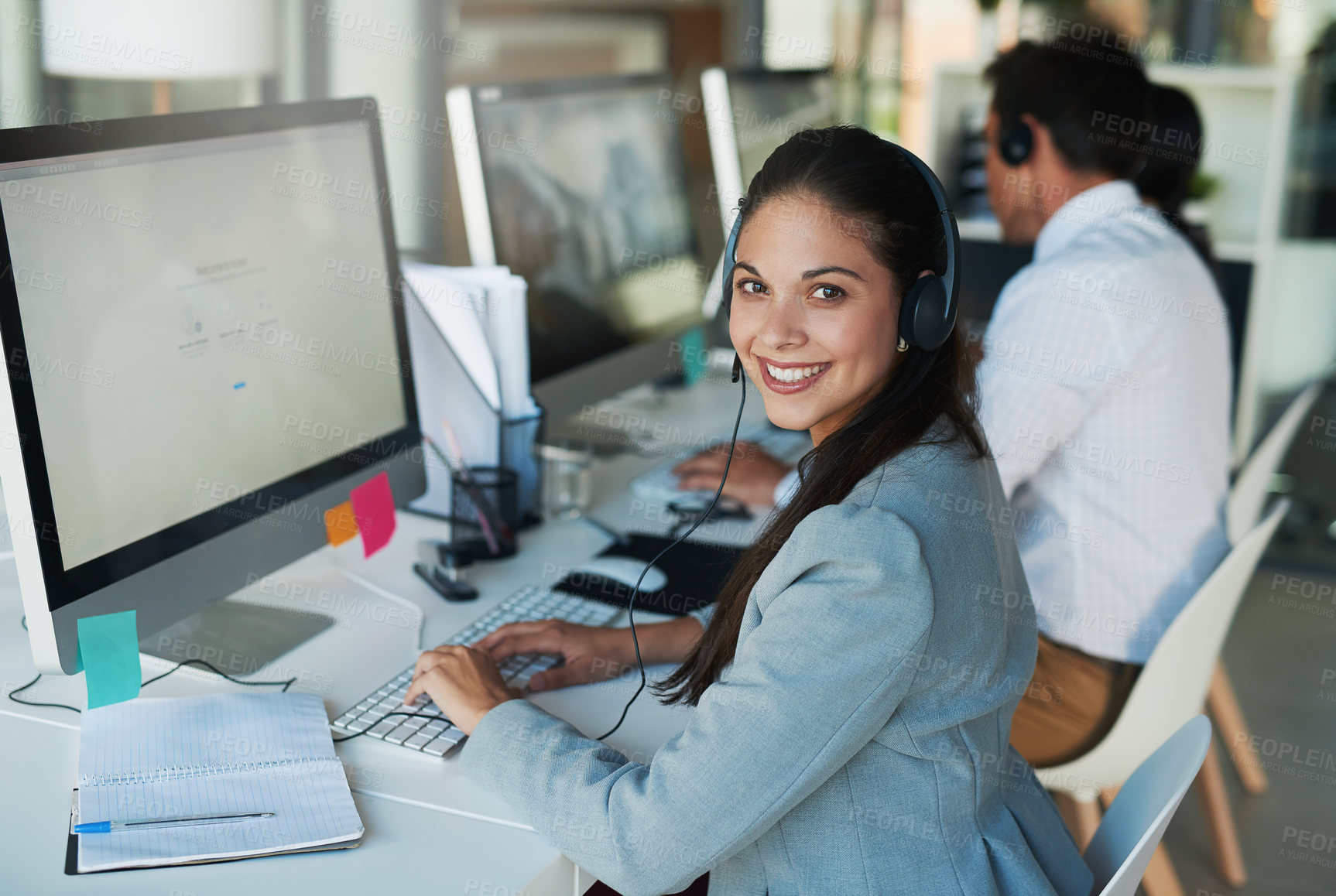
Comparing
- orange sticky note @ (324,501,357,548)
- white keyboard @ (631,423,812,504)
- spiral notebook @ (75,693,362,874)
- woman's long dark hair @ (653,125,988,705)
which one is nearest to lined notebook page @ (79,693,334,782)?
spiral notebook @ (75,693,362,874)

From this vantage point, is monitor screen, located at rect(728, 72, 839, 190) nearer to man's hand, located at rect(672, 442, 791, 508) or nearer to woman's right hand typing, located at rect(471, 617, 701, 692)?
man's hand, located at rect(672, 442, 791, 508)

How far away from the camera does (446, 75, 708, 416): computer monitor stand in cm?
161

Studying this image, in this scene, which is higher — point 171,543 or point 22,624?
point 171,543

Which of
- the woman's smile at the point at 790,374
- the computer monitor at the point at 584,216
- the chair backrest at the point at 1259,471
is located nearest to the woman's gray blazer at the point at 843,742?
the woman's smile at the point at 790,374

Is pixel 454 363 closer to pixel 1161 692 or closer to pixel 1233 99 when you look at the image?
pixel 1161 692

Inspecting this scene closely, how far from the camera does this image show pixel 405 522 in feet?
5.39

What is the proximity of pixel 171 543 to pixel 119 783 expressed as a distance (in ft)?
0.78

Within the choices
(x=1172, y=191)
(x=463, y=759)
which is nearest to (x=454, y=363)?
(x=463, y=759)

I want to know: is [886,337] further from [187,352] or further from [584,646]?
[187,352]

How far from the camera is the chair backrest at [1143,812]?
0.92 meters

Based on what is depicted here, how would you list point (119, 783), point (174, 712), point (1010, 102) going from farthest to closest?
point (1010, 102)
point (174, 712)
point (119, 783)

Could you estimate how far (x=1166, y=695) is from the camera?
158 centimetres

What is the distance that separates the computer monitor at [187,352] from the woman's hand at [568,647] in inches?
9.5

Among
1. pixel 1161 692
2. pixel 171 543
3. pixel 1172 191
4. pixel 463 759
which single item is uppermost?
pixel 1172 191
